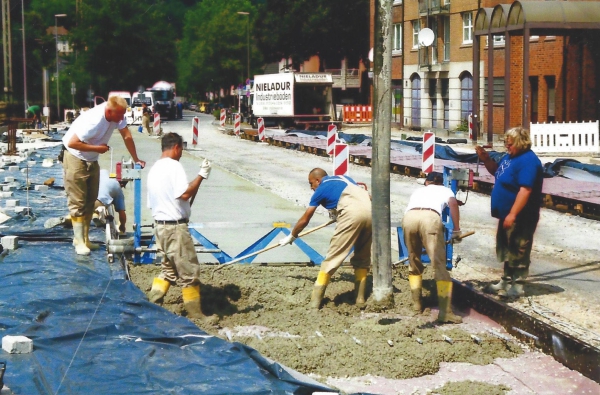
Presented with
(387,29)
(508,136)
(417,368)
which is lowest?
(417,368)

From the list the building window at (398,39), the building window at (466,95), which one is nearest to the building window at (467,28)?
the building window at (466,95)

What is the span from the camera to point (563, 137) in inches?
1168

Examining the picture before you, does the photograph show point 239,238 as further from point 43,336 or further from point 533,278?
point 43,336

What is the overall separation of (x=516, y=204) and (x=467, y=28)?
37551 millimetres

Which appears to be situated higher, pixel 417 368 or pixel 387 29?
pixel 387 29

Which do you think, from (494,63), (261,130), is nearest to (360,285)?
(261,130)

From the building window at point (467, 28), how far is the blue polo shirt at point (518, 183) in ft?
120

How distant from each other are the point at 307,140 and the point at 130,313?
1064 inches

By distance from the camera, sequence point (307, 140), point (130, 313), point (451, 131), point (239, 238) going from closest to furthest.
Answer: point (130, 313) < point (239, 238) < point (307, 140) < point (451, 131)

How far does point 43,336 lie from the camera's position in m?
6.67

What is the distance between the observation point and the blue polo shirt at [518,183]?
8891 millimetres

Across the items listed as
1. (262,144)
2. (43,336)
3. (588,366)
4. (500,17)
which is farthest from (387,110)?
(262,144)

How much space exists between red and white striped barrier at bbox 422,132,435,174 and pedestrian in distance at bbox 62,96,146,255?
36.9 ft

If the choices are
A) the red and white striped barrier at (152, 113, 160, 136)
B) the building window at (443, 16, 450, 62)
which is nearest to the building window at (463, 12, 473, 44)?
the building window at (443, 16, 450, 62)
